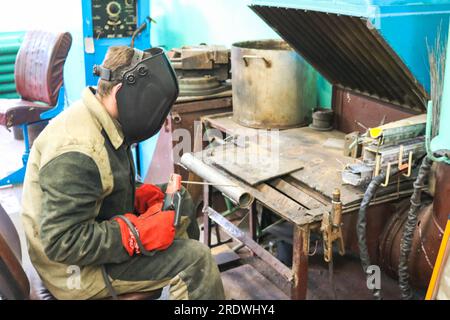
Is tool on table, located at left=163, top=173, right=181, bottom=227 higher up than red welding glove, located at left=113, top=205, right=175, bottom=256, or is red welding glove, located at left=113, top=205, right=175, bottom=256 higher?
tool on table, located at left=163, top=173, right=181, bottom=227

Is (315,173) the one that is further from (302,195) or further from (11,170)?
(11,170)

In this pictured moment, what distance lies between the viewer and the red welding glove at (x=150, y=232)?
1591 mm

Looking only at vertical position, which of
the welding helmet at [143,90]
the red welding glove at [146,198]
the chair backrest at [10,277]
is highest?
the welding helmet at [143,90]

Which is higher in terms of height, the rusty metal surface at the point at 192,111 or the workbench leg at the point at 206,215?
the rusty metal surface at the point at 192,111

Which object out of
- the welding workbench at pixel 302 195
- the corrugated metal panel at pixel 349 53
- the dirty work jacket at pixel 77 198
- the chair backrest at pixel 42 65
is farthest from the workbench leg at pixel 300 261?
the chair backrest at pixel 42 65

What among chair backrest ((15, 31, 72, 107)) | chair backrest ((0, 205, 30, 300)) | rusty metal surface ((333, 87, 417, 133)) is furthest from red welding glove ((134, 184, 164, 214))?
chair backrest ((15, 31, 72, 107))

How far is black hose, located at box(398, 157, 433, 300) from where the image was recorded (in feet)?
5.66

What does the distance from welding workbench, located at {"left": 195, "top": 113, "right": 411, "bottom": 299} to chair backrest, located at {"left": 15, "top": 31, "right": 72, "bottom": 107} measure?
6.84 ft

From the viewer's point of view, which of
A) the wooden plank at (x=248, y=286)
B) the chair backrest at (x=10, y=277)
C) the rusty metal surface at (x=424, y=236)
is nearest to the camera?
the chair backrest at (x=10, y=277)

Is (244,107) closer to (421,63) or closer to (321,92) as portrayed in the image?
(321,92)

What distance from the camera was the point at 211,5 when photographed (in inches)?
150

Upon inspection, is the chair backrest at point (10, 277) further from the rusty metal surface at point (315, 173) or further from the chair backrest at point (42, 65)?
the chair backrest at point (42, 65)

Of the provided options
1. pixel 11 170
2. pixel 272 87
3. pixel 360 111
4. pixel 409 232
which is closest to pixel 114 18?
pixel 11 170

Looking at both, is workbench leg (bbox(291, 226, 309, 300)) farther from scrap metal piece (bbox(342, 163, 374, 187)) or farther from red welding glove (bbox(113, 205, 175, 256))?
red welding glove (bbox(113, 205, 175, 256))
